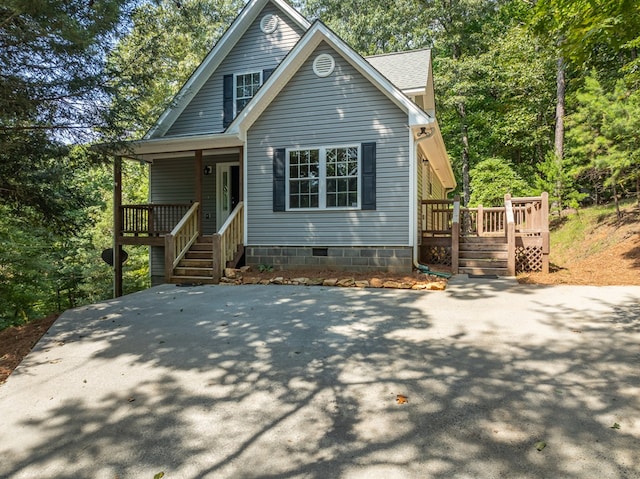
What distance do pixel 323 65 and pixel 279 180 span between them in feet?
9.28

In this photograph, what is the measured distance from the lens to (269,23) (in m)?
11.5

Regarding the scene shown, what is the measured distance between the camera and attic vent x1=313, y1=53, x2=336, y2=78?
9.28 m

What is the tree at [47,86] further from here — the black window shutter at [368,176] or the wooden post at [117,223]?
the black window shutter at [368,176]

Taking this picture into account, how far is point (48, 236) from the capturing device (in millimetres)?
13438

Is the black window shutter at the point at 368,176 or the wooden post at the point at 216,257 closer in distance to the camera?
the wooden post at the point at 216,257

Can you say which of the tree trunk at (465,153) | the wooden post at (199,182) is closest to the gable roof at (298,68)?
the wooden post at (199,182)

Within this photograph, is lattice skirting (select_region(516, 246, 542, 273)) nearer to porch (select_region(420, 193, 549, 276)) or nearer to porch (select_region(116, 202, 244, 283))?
porch (select_region(420, 193, 549, 276))

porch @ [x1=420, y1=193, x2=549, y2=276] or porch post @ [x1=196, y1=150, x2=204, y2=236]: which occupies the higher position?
porch post @ [x1=196, y1=150, x2=204, y2=236]

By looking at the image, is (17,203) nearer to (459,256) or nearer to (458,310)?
(458,310)

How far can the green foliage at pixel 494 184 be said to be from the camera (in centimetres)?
1716

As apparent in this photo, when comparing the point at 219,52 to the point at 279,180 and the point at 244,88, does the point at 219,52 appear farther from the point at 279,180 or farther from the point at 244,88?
the point at 279,180

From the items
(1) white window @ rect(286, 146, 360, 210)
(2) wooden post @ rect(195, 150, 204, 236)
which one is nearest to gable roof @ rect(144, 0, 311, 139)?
(2) wooden post @ rect(195, 150, 204, 236)

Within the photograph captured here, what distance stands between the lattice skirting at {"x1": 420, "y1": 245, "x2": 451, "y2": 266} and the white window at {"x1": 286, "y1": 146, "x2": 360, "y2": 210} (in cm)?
247

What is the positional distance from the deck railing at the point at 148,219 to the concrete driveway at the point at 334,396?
5.82 meters
